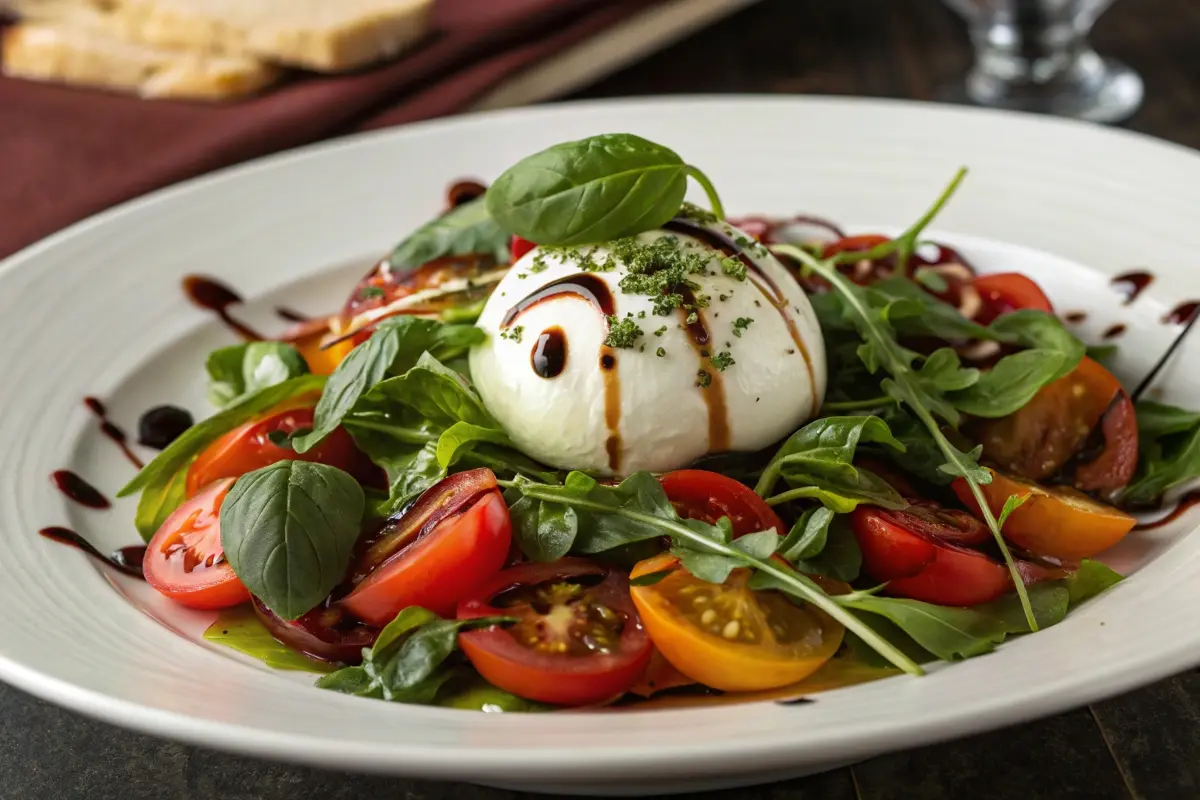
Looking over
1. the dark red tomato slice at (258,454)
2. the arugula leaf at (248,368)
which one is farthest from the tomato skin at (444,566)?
the arugula leaf at (248,368)

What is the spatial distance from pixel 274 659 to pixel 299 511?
248mm

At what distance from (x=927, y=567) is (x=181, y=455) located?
4.87 ft

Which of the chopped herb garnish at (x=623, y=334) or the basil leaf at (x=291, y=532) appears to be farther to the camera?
the chopped herb garnish at (x=623, y=334)

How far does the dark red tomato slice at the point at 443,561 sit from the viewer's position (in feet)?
6.61

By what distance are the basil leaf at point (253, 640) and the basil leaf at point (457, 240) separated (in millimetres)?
925

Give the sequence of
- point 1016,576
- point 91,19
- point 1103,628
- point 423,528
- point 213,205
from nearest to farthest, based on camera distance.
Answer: point 1103,628
point 1016,576
point 423,528
point 213,205
point 91,19

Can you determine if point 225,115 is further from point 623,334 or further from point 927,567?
point 927,567

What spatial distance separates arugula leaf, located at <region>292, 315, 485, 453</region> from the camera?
2.33 metres

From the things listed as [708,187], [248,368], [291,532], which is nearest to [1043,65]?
[708,187]

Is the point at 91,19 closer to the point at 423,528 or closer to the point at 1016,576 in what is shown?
the point at 423,528

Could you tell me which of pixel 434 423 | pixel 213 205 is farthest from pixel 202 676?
pixel 213 205

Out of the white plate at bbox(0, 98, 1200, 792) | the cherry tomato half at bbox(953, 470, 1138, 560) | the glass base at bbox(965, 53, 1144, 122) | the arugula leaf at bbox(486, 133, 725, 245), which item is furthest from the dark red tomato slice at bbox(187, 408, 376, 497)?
the glass base at bbox(965, 53, 1144, 122)

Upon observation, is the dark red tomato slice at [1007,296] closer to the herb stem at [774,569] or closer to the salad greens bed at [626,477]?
the salad greens bed at [626,477]

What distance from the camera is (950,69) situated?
496cm
